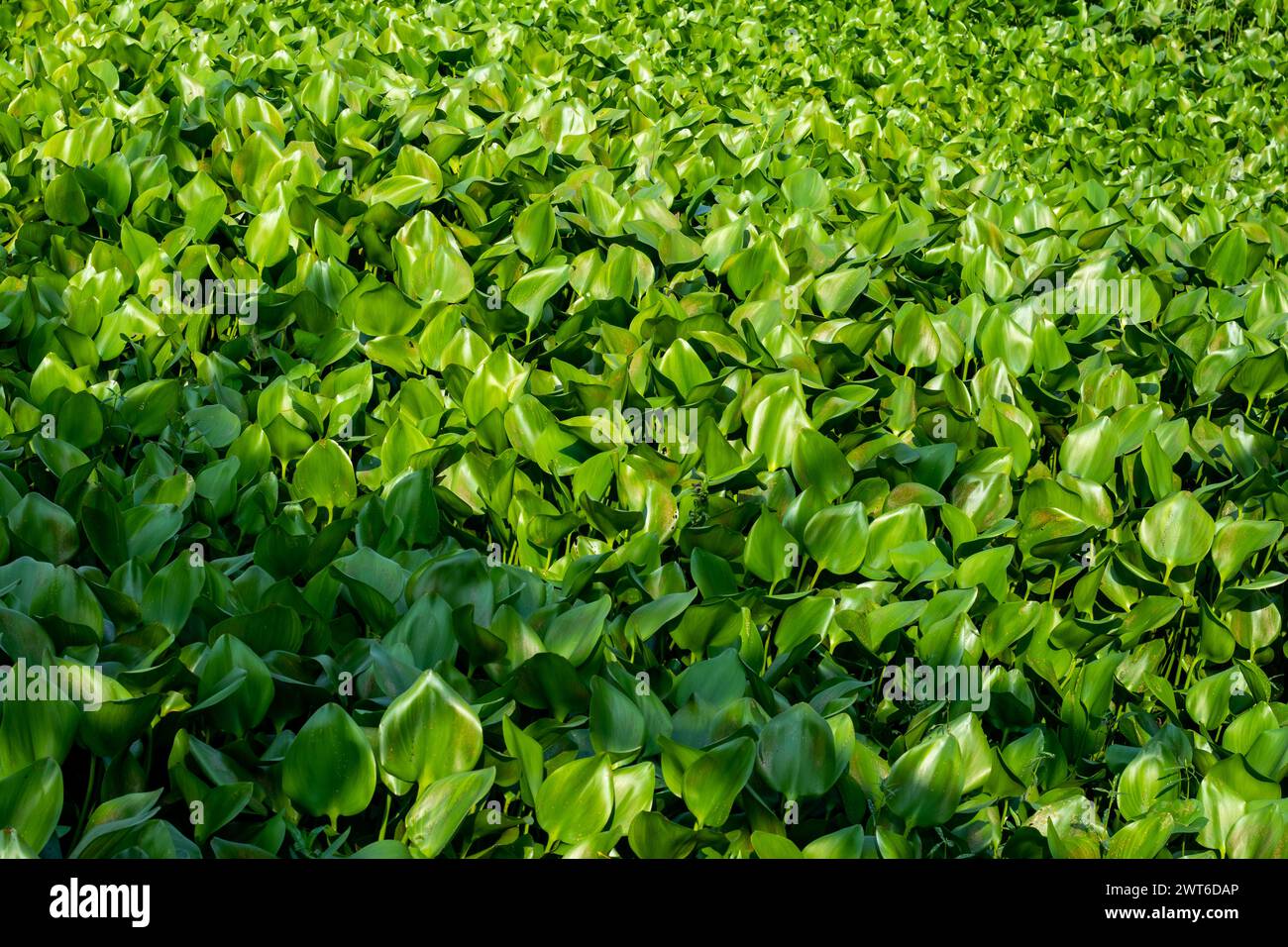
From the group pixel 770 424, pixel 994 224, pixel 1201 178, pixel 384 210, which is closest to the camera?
pixel 770 424

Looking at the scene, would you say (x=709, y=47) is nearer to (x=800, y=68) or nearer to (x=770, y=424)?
(x=800, y=68)

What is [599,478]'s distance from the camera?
2707 mm

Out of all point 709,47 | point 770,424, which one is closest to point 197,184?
point 770,424

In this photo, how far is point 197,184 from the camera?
12.2 feet

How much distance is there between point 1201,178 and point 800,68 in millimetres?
Result: 2040

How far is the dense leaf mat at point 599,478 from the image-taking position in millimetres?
1946

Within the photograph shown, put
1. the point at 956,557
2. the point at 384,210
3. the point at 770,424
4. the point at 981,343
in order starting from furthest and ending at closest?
the point at 384,210 → the point at 981,343 → the point at 770,424 → the point at 956,557
